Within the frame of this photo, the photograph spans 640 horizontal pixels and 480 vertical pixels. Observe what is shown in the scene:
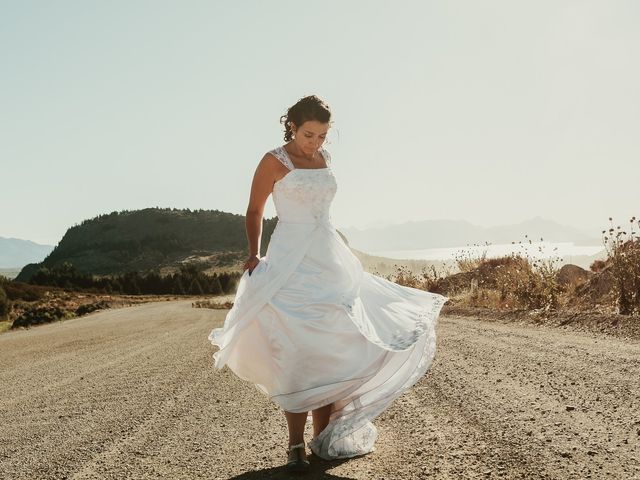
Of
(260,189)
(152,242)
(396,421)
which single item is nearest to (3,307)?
(396,421)

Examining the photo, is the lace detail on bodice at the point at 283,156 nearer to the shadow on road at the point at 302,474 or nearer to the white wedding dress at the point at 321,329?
the white wedding dress at the point at 321,329

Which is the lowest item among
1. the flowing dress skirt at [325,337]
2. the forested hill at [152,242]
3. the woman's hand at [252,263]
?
the flowing dress skirt at [325,337]

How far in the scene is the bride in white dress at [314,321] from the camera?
3.78 meters

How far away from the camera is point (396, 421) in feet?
16.2

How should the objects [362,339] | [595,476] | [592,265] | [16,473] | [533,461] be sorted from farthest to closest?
[592,265] → [16,473] → [362,339] → [533,461] → [595,476]

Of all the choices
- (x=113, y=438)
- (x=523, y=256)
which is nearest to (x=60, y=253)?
(x=523, y=256)

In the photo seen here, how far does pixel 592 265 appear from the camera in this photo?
55.4 ft

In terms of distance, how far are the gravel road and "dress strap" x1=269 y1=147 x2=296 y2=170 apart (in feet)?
6.26

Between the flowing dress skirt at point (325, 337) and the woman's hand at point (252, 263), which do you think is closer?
the flowing dress skirt at point (325, 337)

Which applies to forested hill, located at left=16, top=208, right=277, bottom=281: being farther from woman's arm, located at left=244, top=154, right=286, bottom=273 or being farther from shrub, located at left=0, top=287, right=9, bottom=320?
woman's arm, located at left=244, top=154, right=286, bottom=273

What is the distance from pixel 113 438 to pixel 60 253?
145981 millimetres

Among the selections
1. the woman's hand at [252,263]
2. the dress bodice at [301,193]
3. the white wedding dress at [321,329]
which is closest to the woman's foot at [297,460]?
the white wedding dress at [321,329]

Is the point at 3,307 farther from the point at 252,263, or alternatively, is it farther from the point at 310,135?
the point at 310,135

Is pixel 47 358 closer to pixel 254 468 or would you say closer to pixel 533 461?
Answer: pixel 254 468
